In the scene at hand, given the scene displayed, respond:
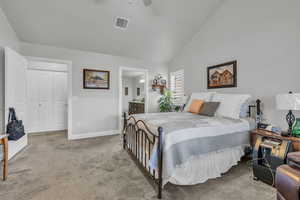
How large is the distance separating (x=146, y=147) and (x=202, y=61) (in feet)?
10.1

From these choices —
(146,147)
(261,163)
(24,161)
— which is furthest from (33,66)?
(261,163)

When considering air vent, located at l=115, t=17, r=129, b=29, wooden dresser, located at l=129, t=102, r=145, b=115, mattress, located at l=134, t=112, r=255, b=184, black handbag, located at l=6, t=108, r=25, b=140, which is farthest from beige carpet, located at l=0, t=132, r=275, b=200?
wooden dresser, located at l=129, t=102, r=145, b=115

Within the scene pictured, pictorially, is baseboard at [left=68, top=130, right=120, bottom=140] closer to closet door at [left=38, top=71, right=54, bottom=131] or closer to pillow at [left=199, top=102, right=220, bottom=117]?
closet door at [left=38, top=71, right=54, bottom=131]

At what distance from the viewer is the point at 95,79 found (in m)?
4.26

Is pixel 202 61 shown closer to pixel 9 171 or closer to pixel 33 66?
pixel 9 171

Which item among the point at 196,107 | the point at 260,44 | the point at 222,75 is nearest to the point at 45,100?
the point at 196,107

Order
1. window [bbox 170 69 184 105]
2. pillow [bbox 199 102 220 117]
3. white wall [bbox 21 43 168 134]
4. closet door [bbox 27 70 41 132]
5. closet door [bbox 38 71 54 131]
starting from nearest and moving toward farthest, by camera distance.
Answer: pillow [bbox 199 102 220 117], white wall [bbox 21 43 168 134], closet door [bbox 27 70 41 132], closet door [bbox 38 71 54 131], window [bbox 170 69 184 105]

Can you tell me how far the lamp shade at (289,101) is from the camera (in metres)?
1.89

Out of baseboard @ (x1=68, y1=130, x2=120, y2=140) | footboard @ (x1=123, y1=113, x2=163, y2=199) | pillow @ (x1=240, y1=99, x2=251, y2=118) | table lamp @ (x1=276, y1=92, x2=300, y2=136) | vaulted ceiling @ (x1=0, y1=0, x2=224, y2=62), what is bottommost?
baseboard @ (x1=68, y1=130, x2=120, y2=140)

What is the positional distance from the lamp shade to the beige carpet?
1.12 meters

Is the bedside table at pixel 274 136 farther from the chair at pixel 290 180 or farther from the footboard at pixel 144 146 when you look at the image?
the footboard at pixel 144 146

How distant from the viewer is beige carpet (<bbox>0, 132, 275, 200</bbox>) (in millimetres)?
1706

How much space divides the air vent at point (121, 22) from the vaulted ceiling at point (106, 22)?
0.09m

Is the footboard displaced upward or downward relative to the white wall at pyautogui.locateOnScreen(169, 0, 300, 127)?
downward
